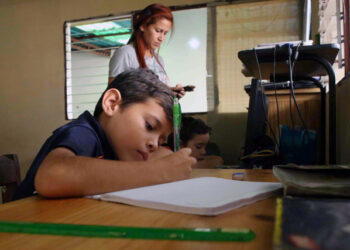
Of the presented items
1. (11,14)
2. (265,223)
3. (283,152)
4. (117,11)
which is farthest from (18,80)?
(265,223)

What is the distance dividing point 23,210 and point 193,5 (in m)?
3.17

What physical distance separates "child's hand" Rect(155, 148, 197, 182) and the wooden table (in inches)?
6.1

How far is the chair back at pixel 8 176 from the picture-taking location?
2.95 feet

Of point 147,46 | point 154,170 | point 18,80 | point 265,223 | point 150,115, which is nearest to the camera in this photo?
point 265,223

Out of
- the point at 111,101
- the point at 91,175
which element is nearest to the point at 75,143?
the point at 91,175

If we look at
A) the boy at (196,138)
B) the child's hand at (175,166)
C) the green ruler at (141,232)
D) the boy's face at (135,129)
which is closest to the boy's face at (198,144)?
the boy at (196,138)

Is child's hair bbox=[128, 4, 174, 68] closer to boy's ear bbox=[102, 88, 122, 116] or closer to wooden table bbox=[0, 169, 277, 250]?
boy's ear bbox=[102, 88, 122, 116]

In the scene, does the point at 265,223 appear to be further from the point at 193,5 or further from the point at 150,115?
the point at 193,5

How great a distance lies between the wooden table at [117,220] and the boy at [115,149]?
41mm

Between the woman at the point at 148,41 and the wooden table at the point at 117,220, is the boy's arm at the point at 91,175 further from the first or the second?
the woman at the point at 148,41

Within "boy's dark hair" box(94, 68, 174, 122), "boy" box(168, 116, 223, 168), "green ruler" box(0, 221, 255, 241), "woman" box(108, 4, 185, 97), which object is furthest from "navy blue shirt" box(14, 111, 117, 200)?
"boy" box(168, 116, 223, 168)

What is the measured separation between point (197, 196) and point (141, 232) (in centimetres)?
17

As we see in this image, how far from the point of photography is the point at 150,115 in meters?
0.87

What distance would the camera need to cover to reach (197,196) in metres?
0.42
